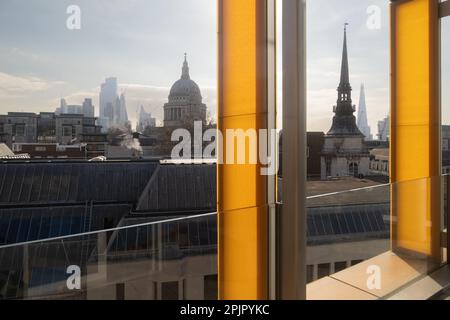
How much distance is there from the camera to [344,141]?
3447cm

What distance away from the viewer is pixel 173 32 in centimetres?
457

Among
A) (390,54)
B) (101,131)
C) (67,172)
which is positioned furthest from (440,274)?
(101,131)

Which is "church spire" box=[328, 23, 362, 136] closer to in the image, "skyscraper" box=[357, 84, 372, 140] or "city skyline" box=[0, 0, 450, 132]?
"skyscraper" box=[357, 84, 372, 140]

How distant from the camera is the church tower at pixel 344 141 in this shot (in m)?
30.5

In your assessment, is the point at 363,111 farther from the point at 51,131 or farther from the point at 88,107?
the point at 51,131

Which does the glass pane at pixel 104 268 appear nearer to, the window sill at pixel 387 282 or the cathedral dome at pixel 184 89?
the window sill at pixel 387 282

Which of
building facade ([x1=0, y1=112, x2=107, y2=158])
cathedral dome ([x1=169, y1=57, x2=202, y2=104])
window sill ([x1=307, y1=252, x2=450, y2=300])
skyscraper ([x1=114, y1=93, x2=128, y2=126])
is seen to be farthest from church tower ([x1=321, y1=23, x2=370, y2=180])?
window sill ([x1=307, y1=252, x2=450, y2=300])

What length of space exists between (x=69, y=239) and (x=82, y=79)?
6192 millimetres

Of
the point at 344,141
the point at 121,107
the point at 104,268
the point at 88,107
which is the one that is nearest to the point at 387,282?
the point at 104,268

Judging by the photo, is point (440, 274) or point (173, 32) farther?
point (173, 32)

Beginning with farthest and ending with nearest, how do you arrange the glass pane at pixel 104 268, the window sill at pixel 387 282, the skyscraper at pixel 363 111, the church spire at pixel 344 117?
the church spire at pixel 344 117
the skyscraper at pixel 363 111
the window sill at pixel 387 282
the glass pane at pixel 104 268

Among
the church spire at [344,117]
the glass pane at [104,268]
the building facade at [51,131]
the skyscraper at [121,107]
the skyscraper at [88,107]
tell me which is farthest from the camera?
the church spire at [344,117]

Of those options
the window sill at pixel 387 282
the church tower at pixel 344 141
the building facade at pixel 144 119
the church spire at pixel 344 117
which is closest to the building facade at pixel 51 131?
the building facade at pixel 144 119
